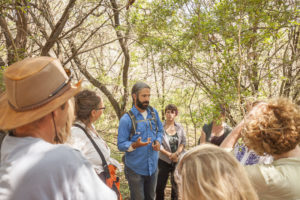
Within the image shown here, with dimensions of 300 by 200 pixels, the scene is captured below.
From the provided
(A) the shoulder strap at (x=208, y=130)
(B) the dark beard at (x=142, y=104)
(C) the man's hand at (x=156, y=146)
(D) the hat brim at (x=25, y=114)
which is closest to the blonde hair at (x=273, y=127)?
(D) the hat brim at (x=25, y=114)

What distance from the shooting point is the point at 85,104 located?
2.30 metres

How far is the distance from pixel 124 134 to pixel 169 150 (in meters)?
1.22

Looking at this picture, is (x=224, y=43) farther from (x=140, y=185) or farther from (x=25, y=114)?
(x=25, y=114)

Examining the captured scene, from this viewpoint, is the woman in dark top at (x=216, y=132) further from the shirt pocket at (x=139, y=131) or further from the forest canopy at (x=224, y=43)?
the shirt pocket at (x=139, y=131)

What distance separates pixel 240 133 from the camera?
5.75ft

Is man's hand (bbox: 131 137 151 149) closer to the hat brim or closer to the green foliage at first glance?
the green foliage

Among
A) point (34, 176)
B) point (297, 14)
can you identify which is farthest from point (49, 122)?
point (297, 14)

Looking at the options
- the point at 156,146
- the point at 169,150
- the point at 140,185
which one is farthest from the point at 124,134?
the point at 169,150

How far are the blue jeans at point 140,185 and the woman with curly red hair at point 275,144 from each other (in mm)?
1984

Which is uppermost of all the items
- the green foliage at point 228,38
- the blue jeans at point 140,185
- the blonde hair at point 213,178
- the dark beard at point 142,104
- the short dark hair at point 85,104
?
the green foliage at point 228,38

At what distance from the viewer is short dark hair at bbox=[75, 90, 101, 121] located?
2.27 metres

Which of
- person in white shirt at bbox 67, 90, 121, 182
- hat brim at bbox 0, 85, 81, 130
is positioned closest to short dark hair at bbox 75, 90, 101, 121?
person in white shirt at bbox 67, 90, 121, 182

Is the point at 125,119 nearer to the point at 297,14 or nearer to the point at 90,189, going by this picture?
the point at 90,189

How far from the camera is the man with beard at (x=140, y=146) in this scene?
3.23 metres
